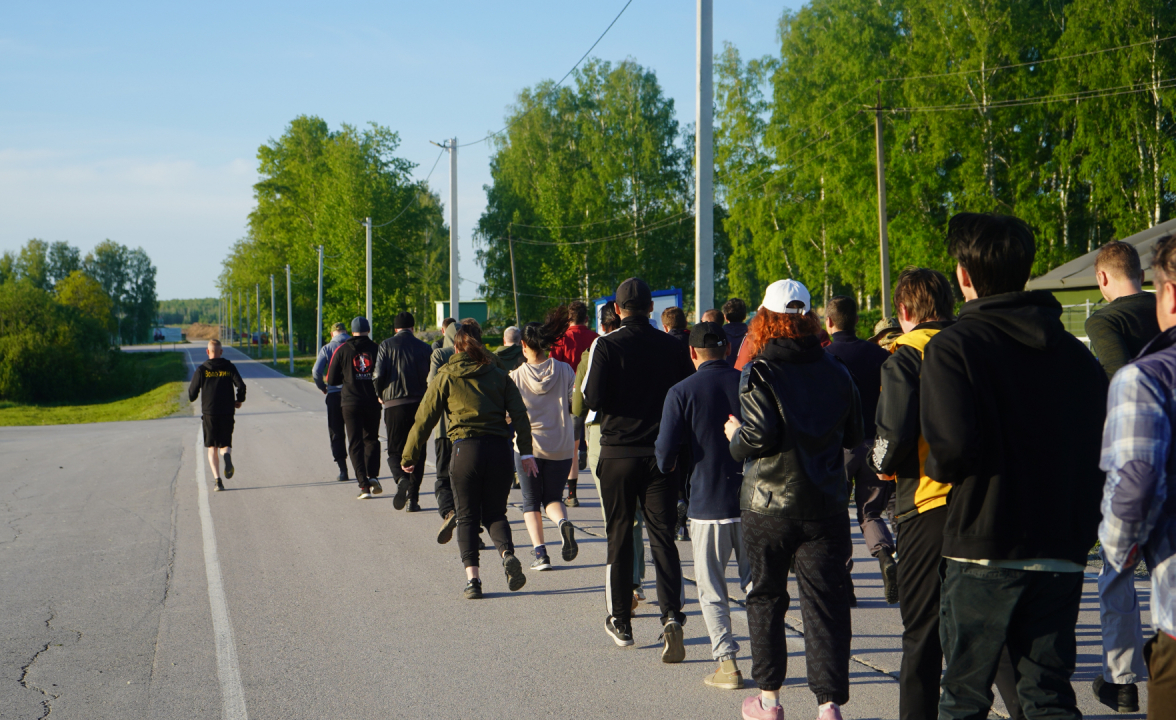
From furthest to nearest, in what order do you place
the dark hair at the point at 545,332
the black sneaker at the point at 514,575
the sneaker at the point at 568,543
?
the dark hair at the point at 545,332 → the sneaker at the point at 568,543 → the black sneaker at the point at 514,575

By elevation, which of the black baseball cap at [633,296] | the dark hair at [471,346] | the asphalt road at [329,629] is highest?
the black baseball cap at [633,296]

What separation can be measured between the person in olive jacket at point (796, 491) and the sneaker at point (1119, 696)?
4.56ft

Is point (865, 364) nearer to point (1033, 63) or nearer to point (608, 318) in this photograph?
point (608, 318)

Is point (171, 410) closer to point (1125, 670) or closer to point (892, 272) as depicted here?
point (892, 272)

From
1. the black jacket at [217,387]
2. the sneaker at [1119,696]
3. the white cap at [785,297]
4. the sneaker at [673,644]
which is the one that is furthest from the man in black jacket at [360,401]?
the sneaker at [1119,696]

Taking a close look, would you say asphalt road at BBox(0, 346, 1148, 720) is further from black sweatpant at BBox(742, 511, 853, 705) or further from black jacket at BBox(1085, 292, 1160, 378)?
black jacket at BBox(1085, 292, 1160, 378)

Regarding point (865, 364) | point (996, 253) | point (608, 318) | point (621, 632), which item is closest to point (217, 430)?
point (608, 318)

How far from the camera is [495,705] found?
14.7 feet

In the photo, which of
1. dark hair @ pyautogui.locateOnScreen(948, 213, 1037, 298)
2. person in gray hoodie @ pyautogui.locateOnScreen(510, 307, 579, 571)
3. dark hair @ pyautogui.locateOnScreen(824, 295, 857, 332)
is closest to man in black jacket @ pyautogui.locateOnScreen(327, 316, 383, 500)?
person in gray hoodie @ pyautogui.locateOnScreen(510, 307, 579, 571)

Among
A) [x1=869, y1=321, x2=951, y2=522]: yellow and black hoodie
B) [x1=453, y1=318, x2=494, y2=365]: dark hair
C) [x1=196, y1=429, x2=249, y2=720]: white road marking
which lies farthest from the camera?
[x1=453, y1=318, x2=494, y2=365]: dark hair

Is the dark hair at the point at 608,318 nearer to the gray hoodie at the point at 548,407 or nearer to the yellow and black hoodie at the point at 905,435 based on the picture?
the gray hoodie at the point at 548,407

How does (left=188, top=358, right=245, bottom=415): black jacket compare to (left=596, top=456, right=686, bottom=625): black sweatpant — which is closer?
(left=596, top=456, right=686, bottom=625): black sweatpant

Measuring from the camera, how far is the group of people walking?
290 centimetres

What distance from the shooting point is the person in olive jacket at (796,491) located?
12.8ft
